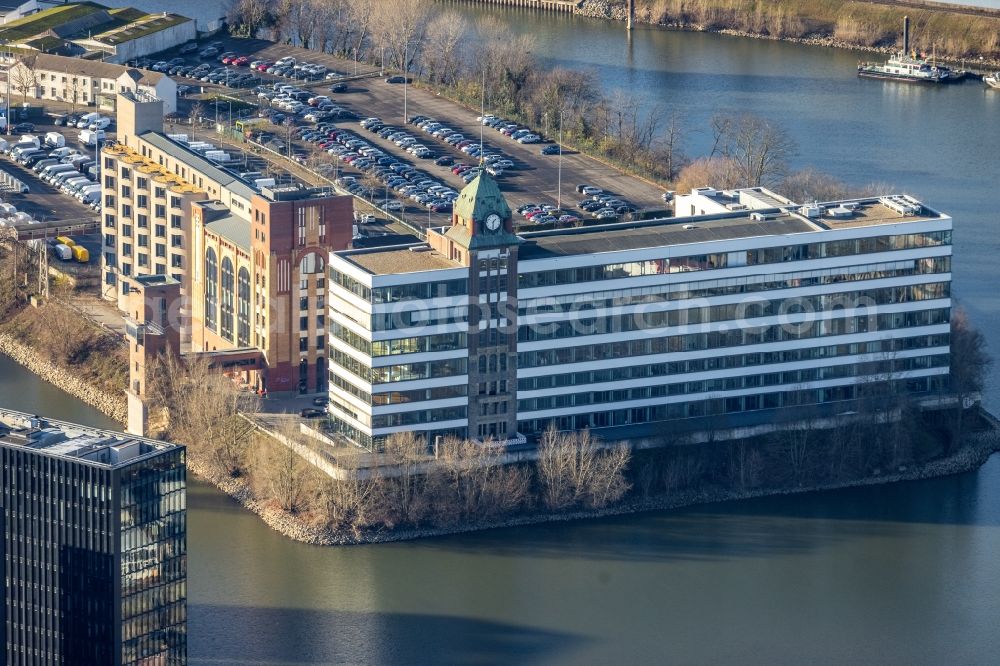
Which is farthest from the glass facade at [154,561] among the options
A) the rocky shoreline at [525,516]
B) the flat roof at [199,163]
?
the flat roof at [199,163]

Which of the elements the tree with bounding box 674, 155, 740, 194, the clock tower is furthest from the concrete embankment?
the tree with bounding box 674, 155, 740, 194

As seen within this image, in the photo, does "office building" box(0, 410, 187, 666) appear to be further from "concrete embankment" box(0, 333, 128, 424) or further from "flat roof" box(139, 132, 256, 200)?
"flat roof" box(139, 132, 256, 200)

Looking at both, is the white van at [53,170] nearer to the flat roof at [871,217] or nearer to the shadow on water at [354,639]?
the flat roof at [871,217]

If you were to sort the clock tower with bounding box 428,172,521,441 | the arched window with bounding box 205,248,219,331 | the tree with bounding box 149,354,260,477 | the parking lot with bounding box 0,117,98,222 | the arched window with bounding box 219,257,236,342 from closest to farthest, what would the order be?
1. the clock tower with bounding box 428,172,521,441
2. the tree with bounding box 149,354,260,477
3. the arched window with bounding box 219,257,236,342
4. the arched window with bounding box 205,248,219,331
5. the parking lot with bounding box 0,117,98,222

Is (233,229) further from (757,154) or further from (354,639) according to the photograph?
(757,154)

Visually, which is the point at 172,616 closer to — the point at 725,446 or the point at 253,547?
the point at 253,547

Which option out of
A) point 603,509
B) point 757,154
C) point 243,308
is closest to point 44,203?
point 243,308
